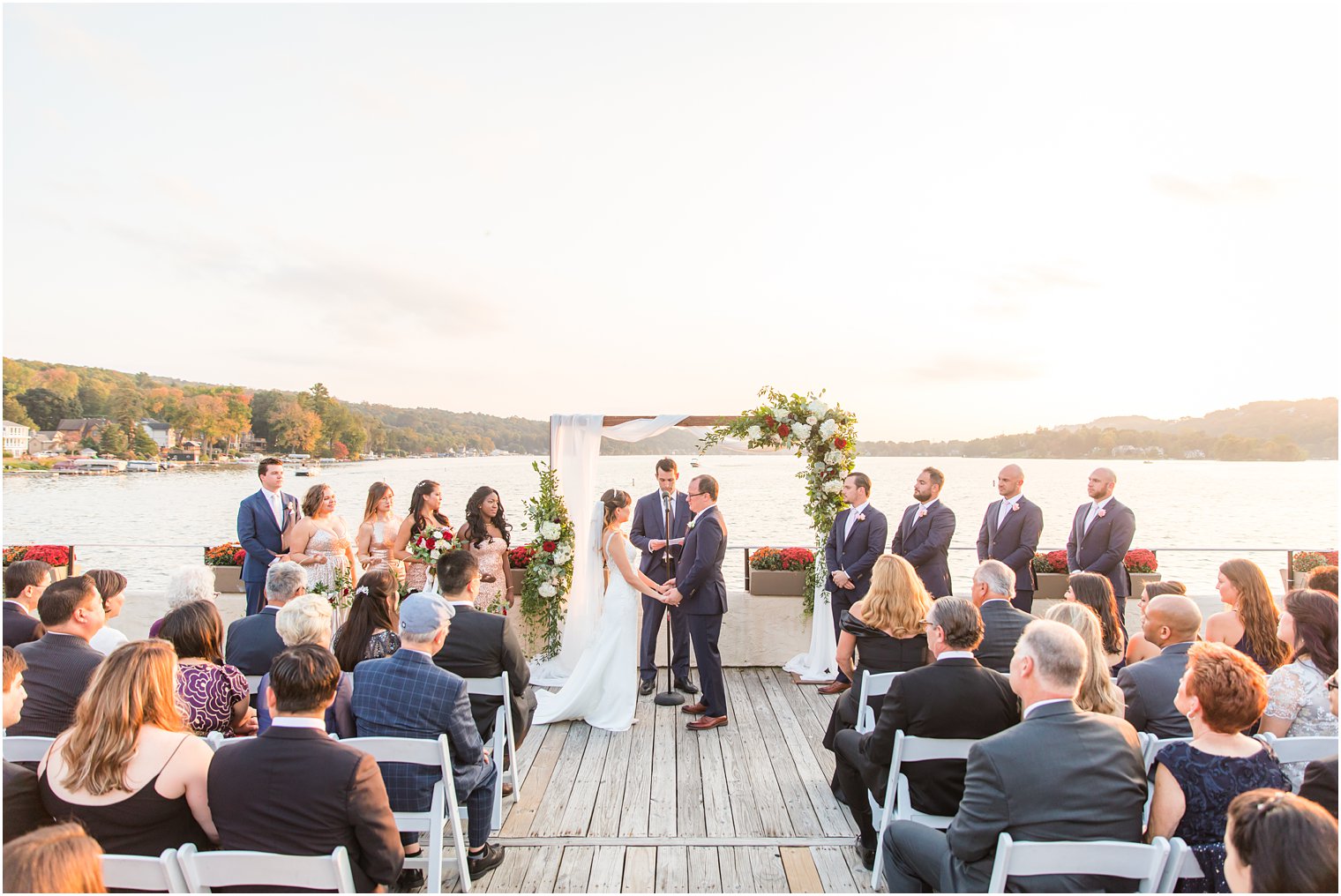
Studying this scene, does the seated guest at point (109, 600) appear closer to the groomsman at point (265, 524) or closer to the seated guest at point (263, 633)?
the seated guest at point (263, 633)

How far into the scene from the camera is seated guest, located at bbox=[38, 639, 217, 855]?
7.01ft

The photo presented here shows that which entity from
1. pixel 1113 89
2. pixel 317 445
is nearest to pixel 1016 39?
pixel 1113 89

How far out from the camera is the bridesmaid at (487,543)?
20.4ft

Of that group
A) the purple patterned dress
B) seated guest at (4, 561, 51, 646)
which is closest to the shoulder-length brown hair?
the purple patterned dress

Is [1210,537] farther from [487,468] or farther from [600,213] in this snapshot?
[487,468]

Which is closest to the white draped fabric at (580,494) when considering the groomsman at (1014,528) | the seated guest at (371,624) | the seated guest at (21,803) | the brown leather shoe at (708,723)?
the brown leather shoe at (708,723)

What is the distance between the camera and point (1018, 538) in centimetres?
636

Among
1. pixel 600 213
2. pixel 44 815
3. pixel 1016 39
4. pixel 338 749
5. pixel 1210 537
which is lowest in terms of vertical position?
pixel 1210 537

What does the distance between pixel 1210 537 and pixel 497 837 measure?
35770 millimetres

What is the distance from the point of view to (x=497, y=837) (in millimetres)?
3754

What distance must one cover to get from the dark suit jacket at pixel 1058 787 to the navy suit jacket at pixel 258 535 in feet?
18.7

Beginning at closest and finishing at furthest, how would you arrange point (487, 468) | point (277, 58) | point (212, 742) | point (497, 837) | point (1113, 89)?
point (212, 742) → point (497, 837) → point (1113, 89) → point (277, 58) → point (487, 468)

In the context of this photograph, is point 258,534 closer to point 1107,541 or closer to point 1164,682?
point 1164,682

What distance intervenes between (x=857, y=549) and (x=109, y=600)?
5038mm
